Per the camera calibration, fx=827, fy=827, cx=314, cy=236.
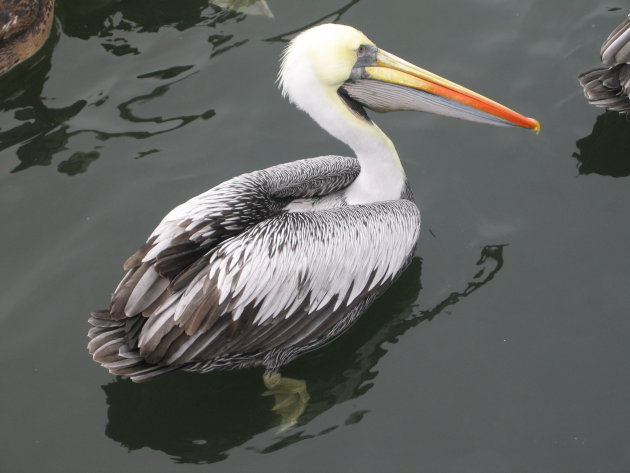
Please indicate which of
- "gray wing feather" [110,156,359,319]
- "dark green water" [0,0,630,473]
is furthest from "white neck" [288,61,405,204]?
"dark green water" [0,0,630,473]

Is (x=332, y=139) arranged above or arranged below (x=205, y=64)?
below

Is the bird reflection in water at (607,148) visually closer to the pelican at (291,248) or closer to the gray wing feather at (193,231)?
the pelican at (291,248)

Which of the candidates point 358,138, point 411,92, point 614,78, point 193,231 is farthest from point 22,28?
point 614,78

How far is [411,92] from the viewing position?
462 cm

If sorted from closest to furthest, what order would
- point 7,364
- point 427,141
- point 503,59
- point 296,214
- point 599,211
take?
point 296,214 → point 7,364 → point 599,211 → point 427,141 → point 503,59

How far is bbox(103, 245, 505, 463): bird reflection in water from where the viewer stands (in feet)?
14.6

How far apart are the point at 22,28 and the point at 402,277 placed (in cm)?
352

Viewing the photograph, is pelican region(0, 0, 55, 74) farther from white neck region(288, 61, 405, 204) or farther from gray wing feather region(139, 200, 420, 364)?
gray wing feather region(139, 200, 420, 364)

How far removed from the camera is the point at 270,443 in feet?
14.5

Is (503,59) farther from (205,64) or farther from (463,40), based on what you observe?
(205,64)

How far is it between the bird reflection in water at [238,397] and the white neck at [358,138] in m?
0.71

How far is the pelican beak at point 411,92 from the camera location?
14.9 feet

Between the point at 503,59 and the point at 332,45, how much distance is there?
7.59ft

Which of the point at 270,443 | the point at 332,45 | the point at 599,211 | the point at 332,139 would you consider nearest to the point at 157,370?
the point at 270,443
